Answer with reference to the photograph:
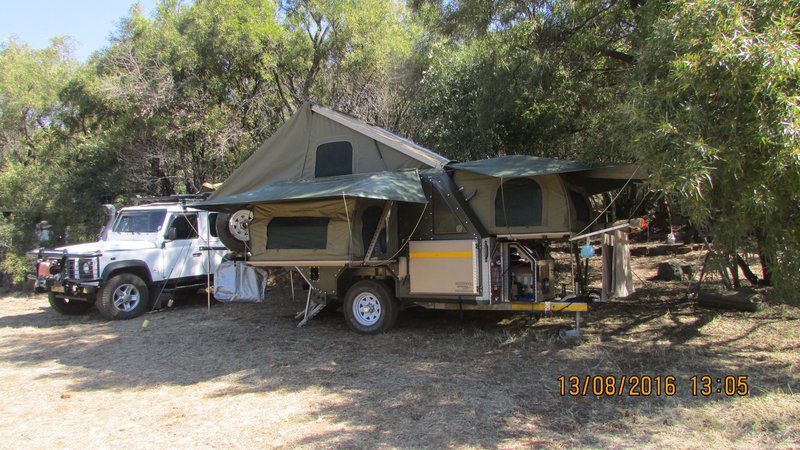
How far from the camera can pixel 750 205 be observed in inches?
173

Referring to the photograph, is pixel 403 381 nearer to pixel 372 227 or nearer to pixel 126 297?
pixel 372 227

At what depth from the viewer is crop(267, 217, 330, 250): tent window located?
23.7 feet

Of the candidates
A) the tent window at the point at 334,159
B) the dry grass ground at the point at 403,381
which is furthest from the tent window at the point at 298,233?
the dry grass ground at the point at 403,381

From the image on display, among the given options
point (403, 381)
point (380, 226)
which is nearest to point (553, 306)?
point (403, 381)

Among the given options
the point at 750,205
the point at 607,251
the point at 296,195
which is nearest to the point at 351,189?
the point at 296,195

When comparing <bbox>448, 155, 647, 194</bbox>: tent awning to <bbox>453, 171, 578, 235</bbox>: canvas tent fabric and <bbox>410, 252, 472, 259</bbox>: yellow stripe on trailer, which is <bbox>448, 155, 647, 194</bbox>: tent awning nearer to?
<bbox>453, 171, 578, 235</bbox>: canvas tent fabric

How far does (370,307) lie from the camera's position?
7746 millimetres

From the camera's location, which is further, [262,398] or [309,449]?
[262,398]

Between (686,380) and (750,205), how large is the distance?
188 cm

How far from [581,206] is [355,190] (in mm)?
3173

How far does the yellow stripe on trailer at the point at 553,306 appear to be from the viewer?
6664mm

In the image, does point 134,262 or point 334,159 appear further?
point 134,262

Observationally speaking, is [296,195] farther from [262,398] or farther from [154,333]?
[154,333]

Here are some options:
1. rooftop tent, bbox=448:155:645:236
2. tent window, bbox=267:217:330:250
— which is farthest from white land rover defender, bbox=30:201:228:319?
rooftop tent, bbox=448:155:645:236
